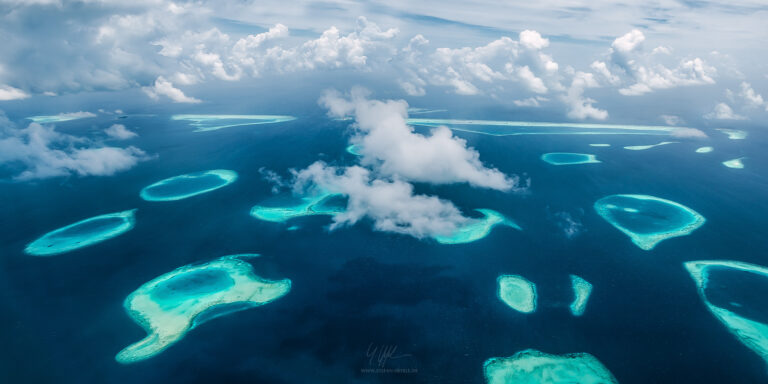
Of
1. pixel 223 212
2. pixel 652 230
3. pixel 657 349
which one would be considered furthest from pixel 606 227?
pixel 223 212

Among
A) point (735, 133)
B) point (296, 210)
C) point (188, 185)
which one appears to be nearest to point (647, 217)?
point (296, 210)

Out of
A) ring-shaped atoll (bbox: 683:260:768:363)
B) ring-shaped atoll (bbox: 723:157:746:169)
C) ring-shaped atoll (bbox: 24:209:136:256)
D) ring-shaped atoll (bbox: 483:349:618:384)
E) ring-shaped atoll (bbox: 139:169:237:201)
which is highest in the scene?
ring-shaped atoll (bbox: 723:157:746:169)

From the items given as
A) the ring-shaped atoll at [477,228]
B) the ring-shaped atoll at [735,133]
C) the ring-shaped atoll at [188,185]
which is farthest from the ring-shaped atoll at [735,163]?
the ring-shaped atoll at [188,185]

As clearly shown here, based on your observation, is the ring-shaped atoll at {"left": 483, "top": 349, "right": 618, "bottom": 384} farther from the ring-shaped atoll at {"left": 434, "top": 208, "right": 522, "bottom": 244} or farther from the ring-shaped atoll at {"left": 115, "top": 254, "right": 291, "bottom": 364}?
the ring-shaped atoll at {"left": 115, "top": 254, "right": 291, "bottom": 364}

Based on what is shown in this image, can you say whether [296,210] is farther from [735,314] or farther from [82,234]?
[735,314]

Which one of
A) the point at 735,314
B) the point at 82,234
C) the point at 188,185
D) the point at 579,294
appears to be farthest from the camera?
the point at 188,185

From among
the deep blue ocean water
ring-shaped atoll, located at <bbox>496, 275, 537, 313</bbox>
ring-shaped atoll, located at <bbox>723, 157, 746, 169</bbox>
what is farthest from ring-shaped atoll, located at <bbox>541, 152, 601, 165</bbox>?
ring-shaped atoll, located at <bbox>496, 275, 537, 313</bbox>

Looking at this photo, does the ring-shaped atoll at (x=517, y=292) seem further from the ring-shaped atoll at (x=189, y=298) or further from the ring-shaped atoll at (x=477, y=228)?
the ring-shaped atoll at (x=189, y=298)
